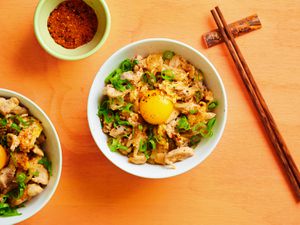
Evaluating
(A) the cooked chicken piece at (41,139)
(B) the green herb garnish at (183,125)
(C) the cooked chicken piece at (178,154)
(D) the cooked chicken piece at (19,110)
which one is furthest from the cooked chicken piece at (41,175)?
(B) the green herb garnish at (183,125)

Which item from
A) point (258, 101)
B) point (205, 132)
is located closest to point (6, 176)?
point (205, 132)

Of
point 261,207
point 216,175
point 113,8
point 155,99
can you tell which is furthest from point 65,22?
point 261,207

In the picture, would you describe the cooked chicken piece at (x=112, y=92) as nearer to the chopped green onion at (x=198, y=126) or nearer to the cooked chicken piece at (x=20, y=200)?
the chopped green onion at (x=198, y=126)

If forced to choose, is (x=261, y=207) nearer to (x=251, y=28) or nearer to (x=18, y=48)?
(x=251, y=28)

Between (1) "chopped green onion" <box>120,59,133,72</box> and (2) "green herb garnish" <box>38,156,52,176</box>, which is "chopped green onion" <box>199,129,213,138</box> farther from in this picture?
(2) "green herb garnish" <box>38,156,52,176</box>

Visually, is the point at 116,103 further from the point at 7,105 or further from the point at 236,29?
the point at 236,29
